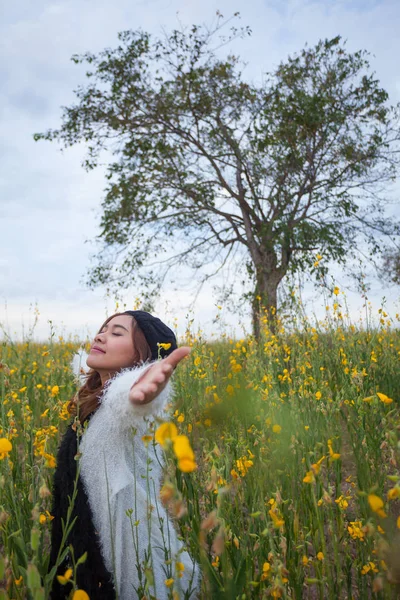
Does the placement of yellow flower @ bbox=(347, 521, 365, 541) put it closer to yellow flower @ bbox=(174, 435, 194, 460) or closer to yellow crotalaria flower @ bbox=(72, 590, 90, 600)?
yellow crotalaria flower @ bbox=(72, 590, 90, 600)

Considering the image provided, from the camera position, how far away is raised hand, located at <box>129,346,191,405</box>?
5.20ft

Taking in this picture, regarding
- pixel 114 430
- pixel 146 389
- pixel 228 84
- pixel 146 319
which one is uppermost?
pixel 228 84

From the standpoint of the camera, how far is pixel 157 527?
207cm

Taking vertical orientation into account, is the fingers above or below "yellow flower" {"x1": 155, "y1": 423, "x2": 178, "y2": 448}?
above

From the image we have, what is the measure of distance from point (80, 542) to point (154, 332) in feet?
3.10

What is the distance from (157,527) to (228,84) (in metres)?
11.1

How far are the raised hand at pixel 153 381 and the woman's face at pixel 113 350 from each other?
1.80ft

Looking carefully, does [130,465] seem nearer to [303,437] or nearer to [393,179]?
[303,437]

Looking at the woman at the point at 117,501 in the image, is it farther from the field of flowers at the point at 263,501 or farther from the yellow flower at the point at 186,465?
the yellow flower at the point at 186,465

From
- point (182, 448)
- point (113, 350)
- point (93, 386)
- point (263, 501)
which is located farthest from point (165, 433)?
point (93, 386)

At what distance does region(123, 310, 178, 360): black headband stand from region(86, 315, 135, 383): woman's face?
6cm

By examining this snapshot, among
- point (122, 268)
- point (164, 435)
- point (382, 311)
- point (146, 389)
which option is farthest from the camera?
point (122, 268)

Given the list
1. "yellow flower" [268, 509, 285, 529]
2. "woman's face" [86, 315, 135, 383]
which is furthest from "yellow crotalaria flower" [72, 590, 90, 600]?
"woman's face" [86, 315, 135, 383]

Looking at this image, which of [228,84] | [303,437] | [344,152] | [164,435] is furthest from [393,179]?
[164,435]
